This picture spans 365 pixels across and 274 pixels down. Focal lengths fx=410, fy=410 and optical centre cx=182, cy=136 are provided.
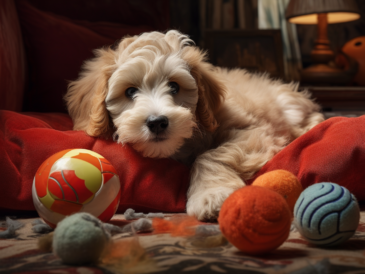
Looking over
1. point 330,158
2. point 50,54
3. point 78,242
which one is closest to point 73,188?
point 78,242

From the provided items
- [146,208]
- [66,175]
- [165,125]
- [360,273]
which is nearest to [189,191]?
[146,208]

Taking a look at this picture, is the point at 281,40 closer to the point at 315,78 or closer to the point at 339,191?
the point at 315,78

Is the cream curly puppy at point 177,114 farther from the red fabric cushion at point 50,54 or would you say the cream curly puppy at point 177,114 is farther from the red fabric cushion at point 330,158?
the red fabric cushion at point 50,54

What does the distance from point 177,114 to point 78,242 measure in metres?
0.79

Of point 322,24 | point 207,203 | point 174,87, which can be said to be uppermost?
point 322,24

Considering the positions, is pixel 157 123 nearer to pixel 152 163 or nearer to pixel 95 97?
pixel 152 163

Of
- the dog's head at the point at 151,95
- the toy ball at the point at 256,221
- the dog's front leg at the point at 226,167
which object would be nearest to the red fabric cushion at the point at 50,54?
Result: the dog's head at the point at 151,95

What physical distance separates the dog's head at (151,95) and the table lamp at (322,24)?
2.06 m

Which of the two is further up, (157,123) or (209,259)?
(157,123)

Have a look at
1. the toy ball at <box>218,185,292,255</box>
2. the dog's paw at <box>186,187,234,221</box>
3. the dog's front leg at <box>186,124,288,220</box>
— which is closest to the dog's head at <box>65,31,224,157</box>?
the dog's front leg at <box>186,124,288,220</box>

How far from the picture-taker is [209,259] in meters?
1.04

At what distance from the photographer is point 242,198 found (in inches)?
43.3

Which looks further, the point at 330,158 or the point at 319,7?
the point at 319,7

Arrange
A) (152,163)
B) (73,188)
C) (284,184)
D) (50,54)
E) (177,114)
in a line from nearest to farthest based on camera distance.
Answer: (73,188) → (284,184) → (177,114) → (152,163) → (50,54)
